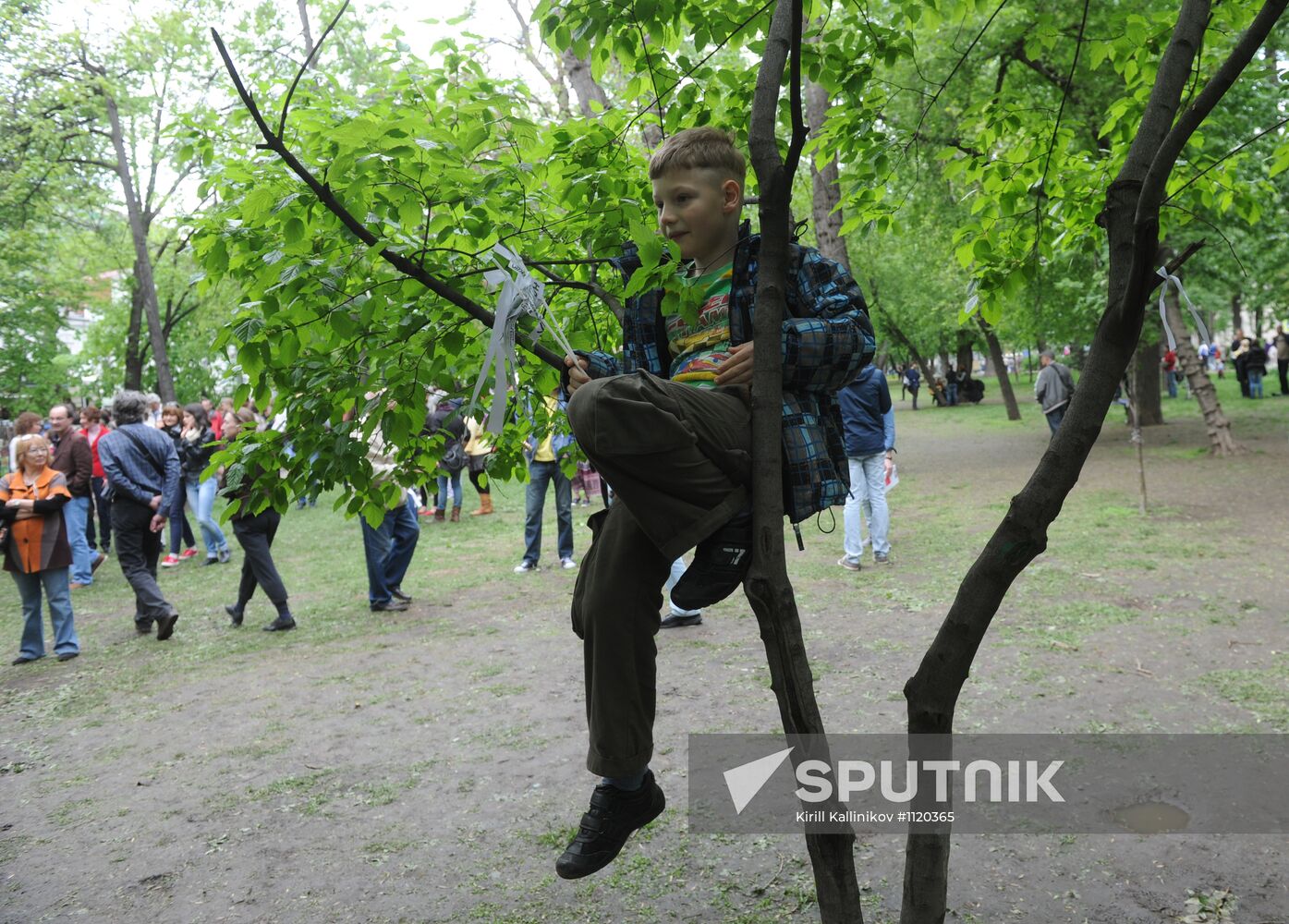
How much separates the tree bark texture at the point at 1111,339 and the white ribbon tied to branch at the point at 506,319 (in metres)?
1.17

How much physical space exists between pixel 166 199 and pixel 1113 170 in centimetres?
2956

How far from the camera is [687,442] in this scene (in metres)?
2.11

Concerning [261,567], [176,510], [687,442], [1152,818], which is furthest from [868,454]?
[176,510]

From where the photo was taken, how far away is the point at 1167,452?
60.4 feet

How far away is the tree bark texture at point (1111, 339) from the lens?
85.1 inches

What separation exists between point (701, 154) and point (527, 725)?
15.0 ft

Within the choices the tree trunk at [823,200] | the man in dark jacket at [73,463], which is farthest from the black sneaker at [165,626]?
the tree trunk at [823,200]

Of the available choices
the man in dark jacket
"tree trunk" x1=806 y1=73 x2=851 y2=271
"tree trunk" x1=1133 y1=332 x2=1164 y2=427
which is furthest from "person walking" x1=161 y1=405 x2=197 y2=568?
"tree trunk" x1=1133 y1=332 x2=1164 y2=427

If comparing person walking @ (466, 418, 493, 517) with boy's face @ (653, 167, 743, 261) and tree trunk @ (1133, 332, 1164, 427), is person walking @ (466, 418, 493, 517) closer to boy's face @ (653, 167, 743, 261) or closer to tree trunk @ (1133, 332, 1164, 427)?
boy's face @ (653, 167, 743, 261)

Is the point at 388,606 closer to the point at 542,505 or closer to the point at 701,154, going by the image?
the point at 542,505

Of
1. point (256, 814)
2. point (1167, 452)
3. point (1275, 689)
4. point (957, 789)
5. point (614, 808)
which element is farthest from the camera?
point (1167, 452)

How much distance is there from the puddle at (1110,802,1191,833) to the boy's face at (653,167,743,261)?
3.36m

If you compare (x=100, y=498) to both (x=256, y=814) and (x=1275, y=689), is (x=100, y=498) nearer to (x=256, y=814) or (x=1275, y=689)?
(x=256, y=814)

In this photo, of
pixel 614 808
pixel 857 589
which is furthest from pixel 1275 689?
pixel 614 808
